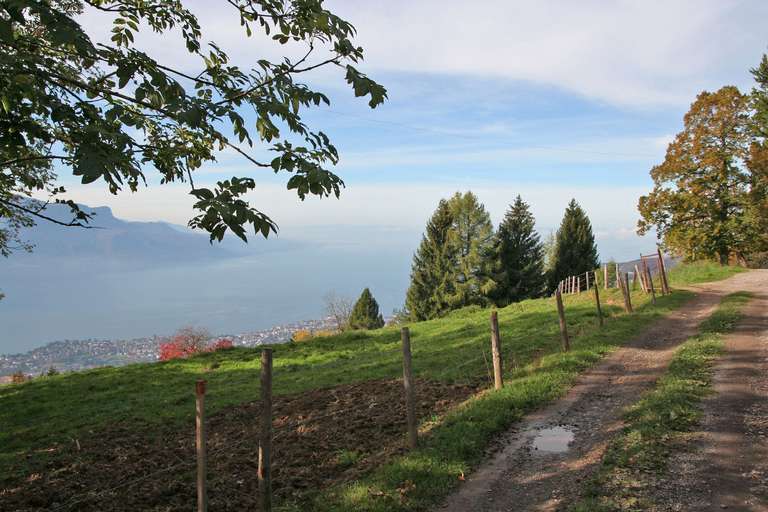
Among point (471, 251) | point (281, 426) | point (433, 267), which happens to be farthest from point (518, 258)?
point (281, 426)

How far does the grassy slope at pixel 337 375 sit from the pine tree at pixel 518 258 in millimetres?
27798

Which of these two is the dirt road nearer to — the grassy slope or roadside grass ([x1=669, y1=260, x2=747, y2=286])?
the grassy slope

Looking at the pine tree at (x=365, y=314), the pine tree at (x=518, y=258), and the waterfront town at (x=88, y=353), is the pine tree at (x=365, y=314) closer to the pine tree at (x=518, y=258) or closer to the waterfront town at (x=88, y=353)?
the pine tree at (x=518, y=258)

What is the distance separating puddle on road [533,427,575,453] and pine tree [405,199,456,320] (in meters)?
46.8

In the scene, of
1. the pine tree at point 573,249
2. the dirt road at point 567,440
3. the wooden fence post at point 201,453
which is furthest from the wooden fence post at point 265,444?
the pine tree at point 573,249

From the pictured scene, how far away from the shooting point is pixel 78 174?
3004 millimetres

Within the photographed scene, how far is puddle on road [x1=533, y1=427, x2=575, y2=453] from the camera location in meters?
8.08

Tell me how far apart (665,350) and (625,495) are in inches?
397

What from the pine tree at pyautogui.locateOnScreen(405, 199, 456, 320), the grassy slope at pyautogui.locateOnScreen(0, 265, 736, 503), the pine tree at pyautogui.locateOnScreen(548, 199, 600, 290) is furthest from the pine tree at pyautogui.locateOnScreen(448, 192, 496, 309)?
the grassy slope at pyautogui.locateOnScreen(0, 265, 736, 503)

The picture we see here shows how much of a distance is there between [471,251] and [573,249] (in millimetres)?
14745

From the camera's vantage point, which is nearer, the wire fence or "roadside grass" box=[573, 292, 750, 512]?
"roadside grass" box=[573, 292, 750, 512]

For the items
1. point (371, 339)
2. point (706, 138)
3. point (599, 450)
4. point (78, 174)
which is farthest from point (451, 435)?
point (706, 138)

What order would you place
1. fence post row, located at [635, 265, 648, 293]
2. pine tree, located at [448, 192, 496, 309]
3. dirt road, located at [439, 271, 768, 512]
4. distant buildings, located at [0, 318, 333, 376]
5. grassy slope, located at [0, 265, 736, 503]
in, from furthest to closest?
distant buildings, located at [0, 318, 333, 376]
pine tree, located at [448, 192, 496, 309]
fence post row, located at [635, 265, 648, 293]
grassy slope, located at [0, 265, 736, 503]
dirt road, located at [439, 271, 768, 512]

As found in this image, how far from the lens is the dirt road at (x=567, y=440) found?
21.4ft
